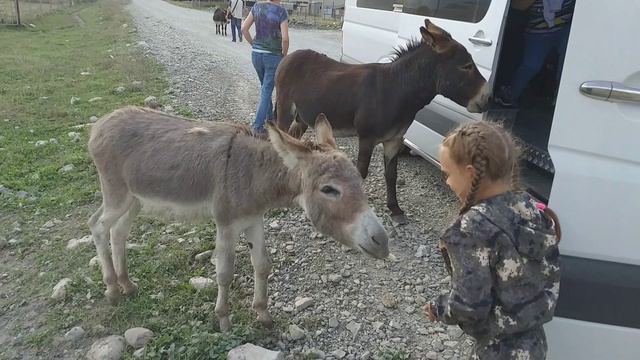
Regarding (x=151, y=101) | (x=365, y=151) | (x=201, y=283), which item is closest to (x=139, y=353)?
(x=201, y=283)

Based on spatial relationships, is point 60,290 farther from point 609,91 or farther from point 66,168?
point 609,91

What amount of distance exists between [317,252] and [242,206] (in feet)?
4.58

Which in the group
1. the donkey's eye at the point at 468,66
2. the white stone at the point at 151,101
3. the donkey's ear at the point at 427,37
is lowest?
the white stone at the point at 151,101

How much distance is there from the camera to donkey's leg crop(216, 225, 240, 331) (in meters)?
3.16

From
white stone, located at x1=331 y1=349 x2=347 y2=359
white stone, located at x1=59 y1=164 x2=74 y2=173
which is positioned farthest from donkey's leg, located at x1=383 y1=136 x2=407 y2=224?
white stone, located at x1=59 y1=164 x2=74 y2=173

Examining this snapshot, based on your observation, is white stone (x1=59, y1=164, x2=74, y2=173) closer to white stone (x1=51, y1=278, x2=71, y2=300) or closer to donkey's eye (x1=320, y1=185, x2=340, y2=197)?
white stone (x1=51, y1=278, x2=71, y2=300)

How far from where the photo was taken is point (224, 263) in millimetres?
3211

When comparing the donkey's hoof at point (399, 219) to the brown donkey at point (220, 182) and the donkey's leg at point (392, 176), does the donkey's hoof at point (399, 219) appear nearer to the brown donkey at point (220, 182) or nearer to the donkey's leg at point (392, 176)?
the donkey's leg at point (392, 176)

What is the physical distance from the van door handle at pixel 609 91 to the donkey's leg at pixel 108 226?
9.52 feet

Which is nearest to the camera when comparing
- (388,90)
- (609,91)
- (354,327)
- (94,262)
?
(609,91)

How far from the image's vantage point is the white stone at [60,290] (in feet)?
12.0

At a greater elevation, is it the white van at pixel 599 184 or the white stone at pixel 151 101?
the white van at pixel 599 184

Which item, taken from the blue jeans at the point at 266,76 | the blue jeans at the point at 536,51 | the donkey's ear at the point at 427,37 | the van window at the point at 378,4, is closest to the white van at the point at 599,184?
the donkey's ear at the point at 427,37

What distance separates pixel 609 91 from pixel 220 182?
2203 mm
